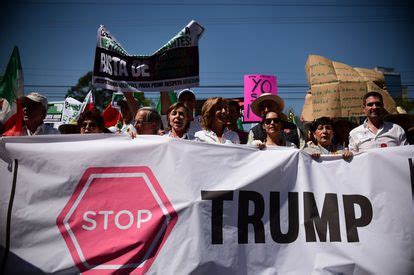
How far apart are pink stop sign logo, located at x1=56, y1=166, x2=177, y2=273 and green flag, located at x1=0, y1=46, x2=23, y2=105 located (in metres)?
1.91

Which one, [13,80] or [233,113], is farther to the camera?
[233,113]

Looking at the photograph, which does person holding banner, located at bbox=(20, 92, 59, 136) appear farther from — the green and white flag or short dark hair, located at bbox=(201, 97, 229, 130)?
short dark hair, located at bbox=(201, 97, 229, 130)

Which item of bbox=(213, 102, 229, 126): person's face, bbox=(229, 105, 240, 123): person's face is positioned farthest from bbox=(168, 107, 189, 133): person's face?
bbox=(229, 105, 240, 123): person's face

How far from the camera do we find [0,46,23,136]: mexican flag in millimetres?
3842

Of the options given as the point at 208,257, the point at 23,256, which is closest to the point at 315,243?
the point at 208,257

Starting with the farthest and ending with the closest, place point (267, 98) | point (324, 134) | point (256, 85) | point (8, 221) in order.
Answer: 1. point (256, 85)
2. point (267, 98)
3. point (324, 134)
4. point (8, 221)

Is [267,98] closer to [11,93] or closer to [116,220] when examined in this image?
[116,220]

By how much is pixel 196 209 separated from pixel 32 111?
2.12 metres

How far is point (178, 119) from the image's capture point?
12.1 feet

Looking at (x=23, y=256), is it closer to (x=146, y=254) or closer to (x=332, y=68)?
(x=146, y=254)

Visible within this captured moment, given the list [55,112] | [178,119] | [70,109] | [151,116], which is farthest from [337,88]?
[55,112]

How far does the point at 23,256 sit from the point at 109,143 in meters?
1.16

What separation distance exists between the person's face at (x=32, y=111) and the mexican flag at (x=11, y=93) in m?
0.06

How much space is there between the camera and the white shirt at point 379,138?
391cm
